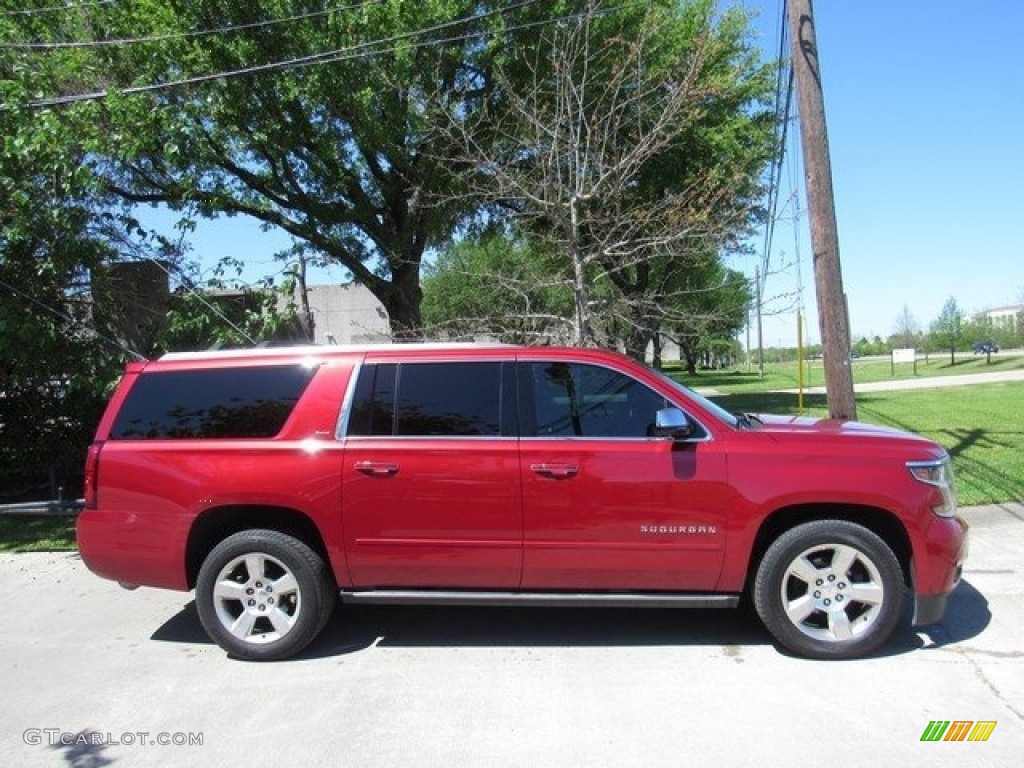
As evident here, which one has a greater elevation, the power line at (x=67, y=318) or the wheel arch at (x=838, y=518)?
the power line at (x=67, y=318)

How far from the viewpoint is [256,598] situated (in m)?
5.04

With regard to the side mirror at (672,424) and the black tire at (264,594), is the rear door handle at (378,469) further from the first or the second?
the side mirror at (672,424)

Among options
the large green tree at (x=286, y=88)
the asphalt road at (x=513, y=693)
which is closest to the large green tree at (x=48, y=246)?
the large green tree at (x=286, y=88)

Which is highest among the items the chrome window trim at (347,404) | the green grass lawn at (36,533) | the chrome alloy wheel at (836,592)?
the chrome window trim at (347,404)

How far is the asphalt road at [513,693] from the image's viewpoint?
3.79 m

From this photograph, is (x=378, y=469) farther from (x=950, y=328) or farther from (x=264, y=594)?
(x=950, y=328)

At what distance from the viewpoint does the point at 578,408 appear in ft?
16.1

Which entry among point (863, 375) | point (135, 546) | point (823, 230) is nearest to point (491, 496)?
point (135, 546)

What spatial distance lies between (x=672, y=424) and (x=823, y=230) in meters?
4.83

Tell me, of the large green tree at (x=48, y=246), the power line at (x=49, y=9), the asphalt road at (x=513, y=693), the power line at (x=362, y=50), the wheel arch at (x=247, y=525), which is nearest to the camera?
the asphalt road at (x=513, y=693)

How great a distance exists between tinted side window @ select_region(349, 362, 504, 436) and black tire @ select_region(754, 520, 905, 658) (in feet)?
5.92

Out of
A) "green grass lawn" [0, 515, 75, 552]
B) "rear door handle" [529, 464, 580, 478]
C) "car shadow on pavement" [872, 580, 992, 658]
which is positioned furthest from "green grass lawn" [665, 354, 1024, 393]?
"rear door handle" [529, 464, 580, 478]

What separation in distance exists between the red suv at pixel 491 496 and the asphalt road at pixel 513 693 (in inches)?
13.4

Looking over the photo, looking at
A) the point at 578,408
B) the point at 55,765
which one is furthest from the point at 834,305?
the point at 55,765
